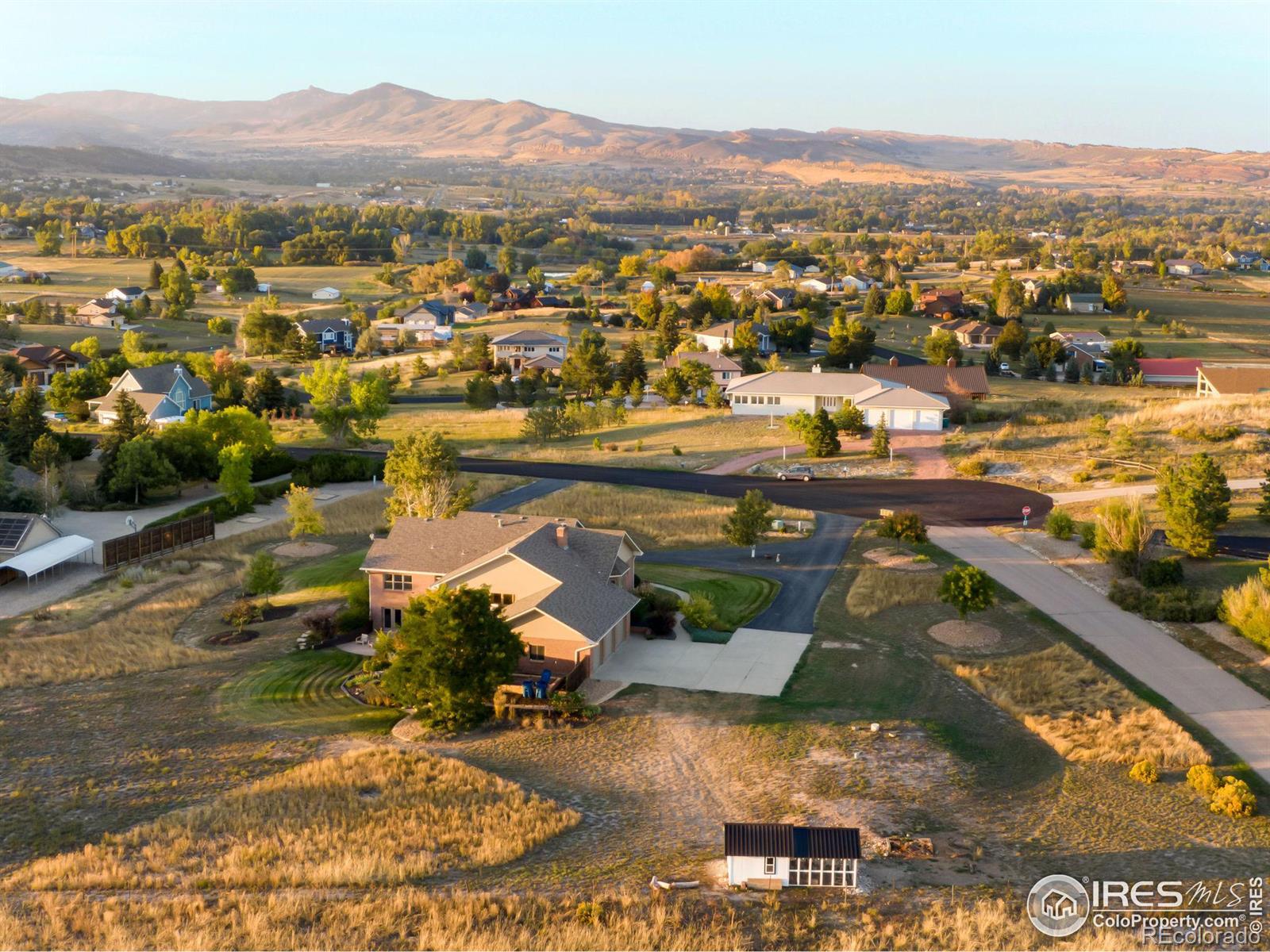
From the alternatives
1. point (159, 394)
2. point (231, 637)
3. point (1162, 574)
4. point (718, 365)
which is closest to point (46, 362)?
point (159, 394)

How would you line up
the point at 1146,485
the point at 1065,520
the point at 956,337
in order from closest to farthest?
the point at 1065,520 < the point at 1146,485 < the point at 956,337

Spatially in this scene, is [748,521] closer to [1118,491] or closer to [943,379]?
[1118,491]

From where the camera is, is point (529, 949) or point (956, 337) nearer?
point (529, 949)

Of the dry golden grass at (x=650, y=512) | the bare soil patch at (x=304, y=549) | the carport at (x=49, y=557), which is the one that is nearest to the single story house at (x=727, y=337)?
the dry golden grass at (x=650, y=512)

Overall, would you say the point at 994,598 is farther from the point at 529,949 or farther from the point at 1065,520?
the point at 529,949

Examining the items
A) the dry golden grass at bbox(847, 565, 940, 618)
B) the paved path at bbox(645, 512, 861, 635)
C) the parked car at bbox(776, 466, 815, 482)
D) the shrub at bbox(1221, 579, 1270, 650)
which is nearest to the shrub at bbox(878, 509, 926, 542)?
the paved path at bbox(645, 512, 861, 635)

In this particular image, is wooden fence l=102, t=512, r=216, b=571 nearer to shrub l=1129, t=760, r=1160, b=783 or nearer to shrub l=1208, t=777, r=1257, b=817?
shrub l=1129, t=760, r=1160, b=783

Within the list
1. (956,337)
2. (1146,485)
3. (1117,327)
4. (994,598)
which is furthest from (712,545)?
(1117,327)
